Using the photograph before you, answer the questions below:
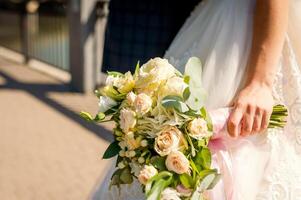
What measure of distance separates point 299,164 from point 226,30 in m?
0.49

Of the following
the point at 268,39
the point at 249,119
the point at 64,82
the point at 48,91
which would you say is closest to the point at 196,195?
the point at 249,119

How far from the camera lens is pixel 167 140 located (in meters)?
1.20

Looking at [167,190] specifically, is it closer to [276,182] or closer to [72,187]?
[276,182]

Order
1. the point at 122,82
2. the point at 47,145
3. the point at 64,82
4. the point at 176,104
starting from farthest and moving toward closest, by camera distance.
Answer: the point at 64,82, the point at 47,145, the point at 122,82, the point at 176,104

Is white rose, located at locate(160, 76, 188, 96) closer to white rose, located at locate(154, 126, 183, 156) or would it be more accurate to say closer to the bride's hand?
white rose, located at locate(154, 126, 183, 156)

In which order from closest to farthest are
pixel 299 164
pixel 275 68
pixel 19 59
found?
pixel 275 68
pixel 299 164
pixel 19 59

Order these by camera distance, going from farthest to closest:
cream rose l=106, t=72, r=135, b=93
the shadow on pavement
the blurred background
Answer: the shadow on pavement → the blurred background → cream rose l=106, t=72, r=135, b=93

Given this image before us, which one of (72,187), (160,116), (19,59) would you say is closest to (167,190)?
(160,116)

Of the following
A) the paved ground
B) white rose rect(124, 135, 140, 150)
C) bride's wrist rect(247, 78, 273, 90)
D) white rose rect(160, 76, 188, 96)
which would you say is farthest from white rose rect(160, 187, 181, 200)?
the paved ground

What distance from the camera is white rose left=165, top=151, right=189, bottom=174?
119cm

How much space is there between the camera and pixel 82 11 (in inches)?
229

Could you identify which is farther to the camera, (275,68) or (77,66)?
(77,66)

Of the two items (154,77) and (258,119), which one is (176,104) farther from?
(258,119)

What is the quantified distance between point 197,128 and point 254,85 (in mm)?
280
